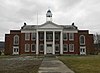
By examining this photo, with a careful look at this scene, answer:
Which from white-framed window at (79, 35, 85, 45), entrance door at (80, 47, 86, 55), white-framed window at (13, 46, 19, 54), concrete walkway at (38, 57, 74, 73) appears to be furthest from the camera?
white-framed window at (79, 35, 85, 45)

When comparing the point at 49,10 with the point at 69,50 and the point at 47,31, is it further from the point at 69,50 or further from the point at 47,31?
the point at 69,50

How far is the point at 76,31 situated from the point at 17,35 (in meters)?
16.9

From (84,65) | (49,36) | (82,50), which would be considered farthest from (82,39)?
(84,65)

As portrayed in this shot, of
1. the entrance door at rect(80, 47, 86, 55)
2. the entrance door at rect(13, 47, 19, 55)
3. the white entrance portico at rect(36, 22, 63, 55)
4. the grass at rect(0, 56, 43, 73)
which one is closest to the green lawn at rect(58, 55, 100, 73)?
the grass at rect(0, 56, 43, 73)

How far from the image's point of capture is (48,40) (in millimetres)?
57969

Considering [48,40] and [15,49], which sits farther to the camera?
[15,49]

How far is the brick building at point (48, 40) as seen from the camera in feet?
187

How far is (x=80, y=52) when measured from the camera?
197ft

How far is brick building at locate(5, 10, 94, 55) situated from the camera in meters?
56.9

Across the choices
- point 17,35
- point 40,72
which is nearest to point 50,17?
point 17,35

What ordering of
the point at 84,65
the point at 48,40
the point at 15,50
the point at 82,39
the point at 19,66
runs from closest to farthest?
the point at 19,66
the point at 84,65
the point at 48,40
the point at 15,50
the point at 82,39

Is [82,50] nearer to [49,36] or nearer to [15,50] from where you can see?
[49,36]

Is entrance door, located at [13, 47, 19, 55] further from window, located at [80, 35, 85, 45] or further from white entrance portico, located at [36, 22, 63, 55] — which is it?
window, located at [80, 35, 85, 45]

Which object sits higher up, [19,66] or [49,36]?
[49,36]
